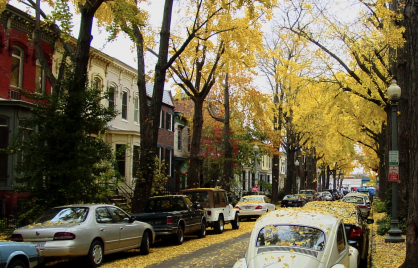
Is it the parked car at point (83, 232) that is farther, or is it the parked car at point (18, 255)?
the parked car at point (83, 232)

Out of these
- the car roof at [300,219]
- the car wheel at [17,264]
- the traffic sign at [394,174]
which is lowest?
the car wheel at [17,264]

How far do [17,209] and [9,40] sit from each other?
762 centimetres

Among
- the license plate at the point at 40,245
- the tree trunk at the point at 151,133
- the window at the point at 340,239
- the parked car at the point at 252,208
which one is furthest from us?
the parked car at the point at 252,208

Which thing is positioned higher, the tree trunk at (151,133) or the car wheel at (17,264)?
the tree trunk at (151,133)

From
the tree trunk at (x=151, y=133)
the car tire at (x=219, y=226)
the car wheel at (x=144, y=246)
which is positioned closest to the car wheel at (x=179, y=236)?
the car wheel at (x=144, y=246)

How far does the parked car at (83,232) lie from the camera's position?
1073cm

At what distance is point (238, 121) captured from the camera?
4228cm

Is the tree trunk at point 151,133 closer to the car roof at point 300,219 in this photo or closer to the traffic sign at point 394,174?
the traffic sign at point 394,174

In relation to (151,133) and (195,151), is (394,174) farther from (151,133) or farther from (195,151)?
(195,151)

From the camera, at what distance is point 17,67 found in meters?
22.2

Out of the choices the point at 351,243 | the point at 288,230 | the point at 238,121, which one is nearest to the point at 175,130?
the point at 238,121

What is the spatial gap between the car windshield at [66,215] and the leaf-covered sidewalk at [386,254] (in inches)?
278

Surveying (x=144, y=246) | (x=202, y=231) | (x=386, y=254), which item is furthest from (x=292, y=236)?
(x=202, y=231)

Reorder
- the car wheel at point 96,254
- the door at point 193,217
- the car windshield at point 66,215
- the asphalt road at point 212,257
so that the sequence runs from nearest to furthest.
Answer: the car wheel at point 96,254 → the car windshield at point 66,215 → the asphalt road at point 212,257 → the door at point 193,217
